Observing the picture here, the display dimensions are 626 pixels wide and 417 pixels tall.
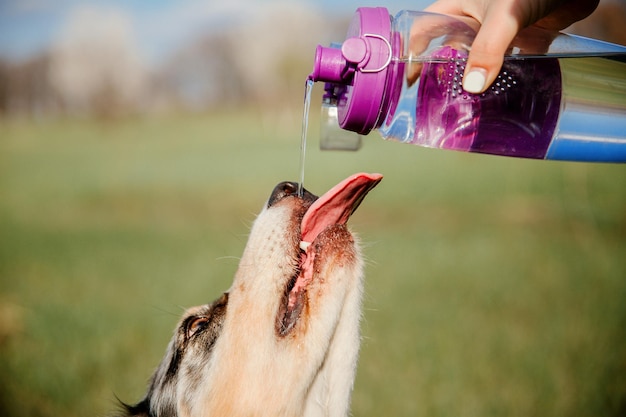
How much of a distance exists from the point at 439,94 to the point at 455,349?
466 cm

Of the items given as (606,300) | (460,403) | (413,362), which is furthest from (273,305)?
(606,300)

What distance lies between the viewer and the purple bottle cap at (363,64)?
2.56 meters

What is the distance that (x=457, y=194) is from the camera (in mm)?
16328

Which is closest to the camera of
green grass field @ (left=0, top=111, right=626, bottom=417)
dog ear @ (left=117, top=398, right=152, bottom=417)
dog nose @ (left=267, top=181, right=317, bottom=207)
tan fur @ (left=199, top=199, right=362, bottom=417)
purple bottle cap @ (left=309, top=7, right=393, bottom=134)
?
purple bottle cap @ (left=309, top=7, right=393, bottom=134)

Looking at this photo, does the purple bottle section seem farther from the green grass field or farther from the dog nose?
the green grass field

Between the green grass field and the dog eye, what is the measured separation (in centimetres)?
91

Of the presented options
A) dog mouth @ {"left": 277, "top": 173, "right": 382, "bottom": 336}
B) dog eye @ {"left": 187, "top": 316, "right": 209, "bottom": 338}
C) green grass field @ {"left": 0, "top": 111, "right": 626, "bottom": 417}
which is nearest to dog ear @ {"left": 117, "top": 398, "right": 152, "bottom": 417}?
green grass field @ {"left": 0, "top": 111, "right": 626, "bottom": 417}

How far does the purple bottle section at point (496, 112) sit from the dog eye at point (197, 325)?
5.26 ft

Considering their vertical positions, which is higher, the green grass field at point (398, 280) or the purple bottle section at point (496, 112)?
the purple bottle section at point (496, 112)

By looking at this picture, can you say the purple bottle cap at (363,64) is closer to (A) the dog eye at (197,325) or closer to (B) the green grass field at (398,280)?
(B) the green grass field at (398,280)

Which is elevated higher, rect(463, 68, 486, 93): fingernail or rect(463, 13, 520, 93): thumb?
rect(463, 13, 520, 93): thumb

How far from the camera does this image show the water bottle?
2.72 meters

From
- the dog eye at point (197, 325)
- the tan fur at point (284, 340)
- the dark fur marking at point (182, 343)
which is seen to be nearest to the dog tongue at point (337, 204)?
the tan fur at point (284, 340)

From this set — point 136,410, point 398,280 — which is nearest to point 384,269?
point 398,280
